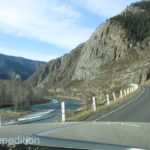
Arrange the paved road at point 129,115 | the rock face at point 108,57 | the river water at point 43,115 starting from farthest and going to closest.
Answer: the rock face at point 108,57 → the river water at point 43,115 → the paved road at point 129,115

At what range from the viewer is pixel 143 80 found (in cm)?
7350

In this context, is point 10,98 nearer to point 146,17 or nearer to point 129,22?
point 129,22

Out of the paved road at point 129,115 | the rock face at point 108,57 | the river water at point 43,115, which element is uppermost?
the rock face at point 108,57

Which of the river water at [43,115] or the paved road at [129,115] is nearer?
the paved road at [129,115]

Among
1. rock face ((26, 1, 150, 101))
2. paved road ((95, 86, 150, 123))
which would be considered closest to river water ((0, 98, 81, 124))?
paved road ((95, 86, 150, 123))

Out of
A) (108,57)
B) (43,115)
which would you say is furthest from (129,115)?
(108,57)

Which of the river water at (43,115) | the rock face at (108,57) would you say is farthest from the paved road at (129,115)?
the rock face at (108,57)

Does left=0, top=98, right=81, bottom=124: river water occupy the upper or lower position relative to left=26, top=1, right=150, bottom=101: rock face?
lower

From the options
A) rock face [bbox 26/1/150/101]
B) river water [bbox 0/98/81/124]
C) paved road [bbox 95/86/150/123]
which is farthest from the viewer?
rock face [bbox 26/1/150/101]

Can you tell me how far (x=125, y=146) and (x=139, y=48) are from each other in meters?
107

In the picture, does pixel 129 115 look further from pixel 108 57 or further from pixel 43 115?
pixel 108 57

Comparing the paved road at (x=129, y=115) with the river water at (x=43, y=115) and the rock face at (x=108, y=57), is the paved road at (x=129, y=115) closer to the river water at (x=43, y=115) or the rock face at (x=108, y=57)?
the river water at (x=43, y=115)

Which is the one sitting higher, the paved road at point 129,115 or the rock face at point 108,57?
the rock face at point 108,57

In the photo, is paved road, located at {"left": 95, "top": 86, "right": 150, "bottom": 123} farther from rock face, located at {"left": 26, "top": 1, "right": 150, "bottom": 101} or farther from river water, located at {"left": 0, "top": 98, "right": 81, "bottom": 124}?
rock face, located at {"left": 26, "top": 1, "right": 150, "bottom": 101}
